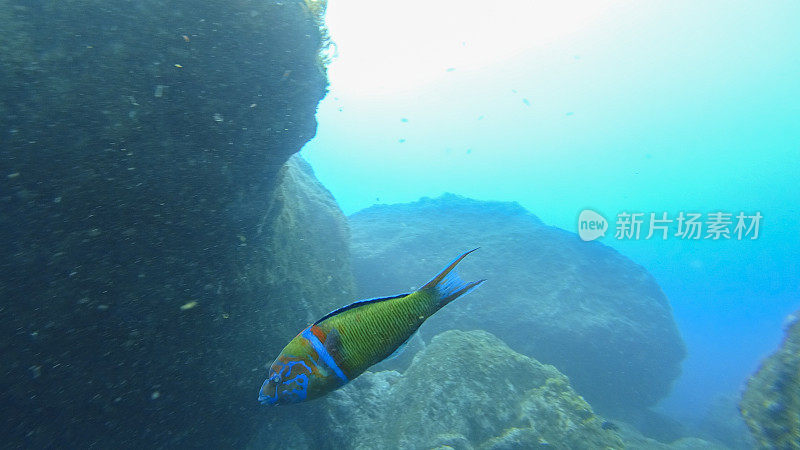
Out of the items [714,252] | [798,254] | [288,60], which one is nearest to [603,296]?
[288,60]

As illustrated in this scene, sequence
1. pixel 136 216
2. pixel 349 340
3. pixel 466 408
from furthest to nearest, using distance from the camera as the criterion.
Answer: pixel 466 408 < pixel 136 216 < pixel 349 340

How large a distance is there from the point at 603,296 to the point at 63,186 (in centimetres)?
2285

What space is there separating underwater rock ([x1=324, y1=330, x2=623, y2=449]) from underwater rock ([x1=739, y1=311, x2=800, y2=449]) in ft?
8.51

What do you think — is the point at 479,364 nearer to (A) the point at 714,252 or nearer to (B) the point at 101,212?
(B) the point at 101,212

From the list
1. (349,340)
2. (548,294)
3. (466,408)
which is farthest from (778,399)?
(548,294)

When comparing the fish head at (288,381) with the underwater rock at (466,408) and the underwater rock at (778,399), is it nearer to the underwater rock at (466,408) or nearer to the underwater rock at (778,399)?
the underwater rock at (466,408)

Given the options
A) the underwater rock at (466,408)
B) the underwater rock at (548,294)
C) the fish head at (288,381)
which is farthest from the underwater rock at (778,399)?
the underwater rock at (548,294)

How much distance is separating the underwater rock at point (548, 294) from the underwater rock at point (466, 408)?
25.1 feet

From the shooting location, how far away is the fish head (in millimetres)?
1409

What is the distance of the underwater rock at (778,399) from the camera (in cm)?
462

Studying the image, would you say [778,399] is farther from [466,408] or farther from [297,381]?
[297,381]

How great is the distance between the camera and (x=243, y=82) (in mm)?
5090

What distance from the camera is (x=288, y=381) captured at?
1416mm

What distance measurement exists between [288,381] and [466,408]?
6.97m
